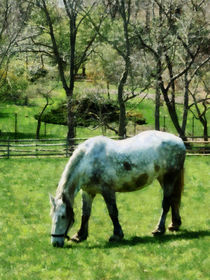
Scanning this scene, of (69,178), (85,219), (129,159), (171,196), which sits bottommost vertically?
(85,219)

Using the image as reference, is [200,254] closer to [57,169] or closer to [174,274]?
[174,274]

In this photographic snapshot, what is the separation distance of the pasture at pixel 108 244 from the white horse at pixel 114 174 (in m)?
0.60

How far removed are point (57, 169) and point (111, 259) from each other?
1474 centimetres

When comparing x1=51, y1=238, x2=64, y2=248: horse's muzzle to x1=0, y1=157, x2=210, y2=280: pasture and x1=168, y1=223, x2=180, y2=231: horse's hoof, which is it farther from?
x1=168, y1=223, x2=180, y2=231: horse's hoof

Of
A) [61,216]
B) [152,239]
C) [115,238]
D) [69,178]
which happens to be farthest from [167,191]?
[61,216]

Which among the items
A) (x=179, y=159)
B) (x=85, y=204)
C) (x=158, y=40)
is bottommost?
(x=85, y=204)

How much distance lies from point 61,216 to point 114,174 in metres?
1.81

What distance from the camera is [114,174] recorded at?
11.7 m

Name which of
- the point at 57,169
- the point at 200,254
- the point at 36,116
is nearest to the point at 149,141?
the point at 200,254

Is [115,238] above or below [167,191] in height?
below

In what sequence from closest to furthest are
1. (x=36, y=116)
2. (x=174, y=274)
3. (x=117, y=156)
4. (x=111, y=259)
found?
(x=174, y=274), (x=111, y=259), (x=117, y=156), (x=36, y=116)

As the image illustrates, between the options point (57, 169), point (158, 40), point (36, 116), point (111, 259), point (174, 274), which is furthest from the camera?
point (36, 116)

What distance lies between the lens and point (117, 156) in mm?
11797

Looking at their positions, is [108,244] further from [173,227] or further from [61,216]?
[173,227]
